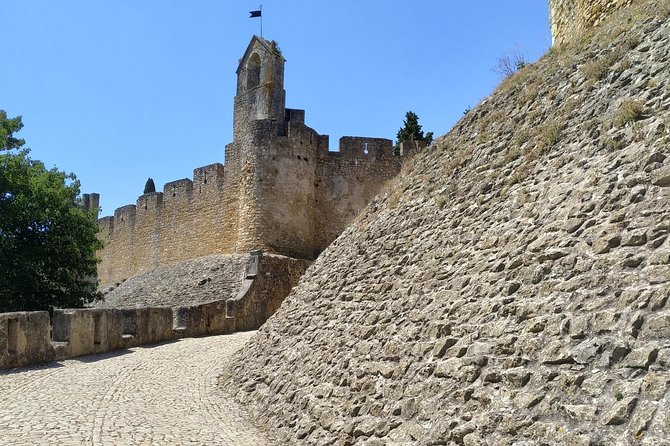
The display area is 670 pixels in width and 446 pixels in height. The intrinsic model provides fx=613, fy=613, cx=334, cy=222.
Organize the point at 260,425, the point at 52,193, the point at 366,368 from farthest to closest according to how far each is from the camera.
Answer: the point at 52,193 < the point at 260,425 < the point at 366,368

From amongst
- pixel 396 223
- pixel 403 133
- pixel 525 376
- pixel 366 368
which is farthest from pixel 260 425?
pixel 403 133

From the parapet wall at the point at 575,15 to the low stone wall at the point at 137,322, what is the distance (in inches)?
410

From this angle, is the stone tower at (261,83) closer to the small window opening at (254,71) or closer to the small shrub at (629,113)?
the small window opening at (254,71)

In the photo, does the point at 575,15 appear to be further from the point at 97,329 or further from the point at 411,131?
the point at 411,131

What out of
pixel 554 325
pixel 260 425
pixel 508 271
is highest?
pixel 508 271

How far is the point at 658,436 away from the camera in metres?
3.17

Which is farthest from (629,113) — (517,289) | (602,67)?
(517,289)

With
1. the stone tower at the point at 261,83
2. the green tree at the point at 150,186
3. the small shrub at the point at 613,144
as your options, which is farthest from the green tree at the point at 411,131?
the small shrub at the point at 613,144

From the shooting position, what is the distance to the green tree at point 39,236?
1534cm

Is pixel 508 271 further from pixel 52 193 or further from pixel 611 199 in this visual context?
pixel 52 193

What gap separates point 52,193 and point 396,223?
36.6 ft

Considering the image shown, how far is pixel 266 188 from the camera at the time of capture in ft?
73.5

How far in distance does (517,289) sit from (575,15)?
6336 mm

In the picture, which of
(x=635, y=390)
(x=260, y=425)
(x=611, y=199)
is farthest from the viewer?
(x=260, y=425)
